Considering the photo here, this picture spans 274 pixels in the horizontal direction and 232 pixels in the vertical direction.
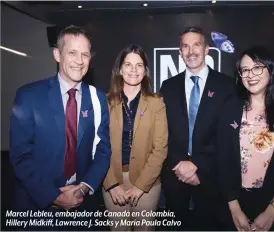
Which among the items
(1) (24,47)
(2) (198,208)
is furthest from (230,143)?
(1) (24,47)

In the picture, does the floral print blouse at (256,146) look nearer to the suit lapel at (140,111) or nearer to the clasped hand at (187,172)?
the clasped hand at (187,172)

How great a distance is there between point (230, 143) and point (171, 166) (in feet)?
1.27

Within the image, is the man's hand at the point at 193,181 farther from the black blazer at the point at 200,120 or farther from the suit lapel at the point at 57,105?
the suit lapel at the point at 57,105

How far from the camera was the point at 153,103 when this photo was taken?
1807 millimetres

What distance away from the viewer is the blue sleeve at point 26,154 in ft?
5.54

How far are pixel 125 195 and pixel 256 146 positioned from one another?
846mm

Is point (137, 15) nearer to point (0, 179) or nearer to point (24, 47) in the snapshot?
point (24, 47)

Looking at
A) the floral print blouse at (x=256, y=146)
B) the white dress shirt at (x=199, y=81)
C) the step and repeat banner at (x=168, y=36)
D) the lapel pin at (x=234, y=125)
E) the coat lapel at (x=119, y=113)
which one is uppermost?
the step and repeat banner at (x=168, y=36)

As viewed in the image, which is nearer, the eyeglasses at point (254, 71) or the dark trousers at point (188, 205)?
the eyeglasses at point (254, 71)

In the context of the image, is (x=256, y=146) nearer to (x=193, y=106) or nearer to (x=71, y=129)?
(x=193, y=106)

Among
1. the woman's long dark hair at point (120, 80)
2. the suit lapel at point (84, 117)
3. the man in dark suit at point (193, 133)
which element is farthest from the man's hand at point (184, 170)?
the suit lapel at point (84, 117)

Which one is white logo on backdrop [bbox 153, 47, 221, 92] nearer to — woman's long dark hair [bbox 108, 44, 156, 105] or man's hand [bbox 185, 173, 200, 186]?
woman's long dark hair [bbox 108, 44, 156, 105]

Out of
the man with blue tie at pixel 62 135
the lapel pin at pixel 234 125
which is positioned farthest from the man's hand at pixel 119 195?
the lapel pin at pixel 234 125

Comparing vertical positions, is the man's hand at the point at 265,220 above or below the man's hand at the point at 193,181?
below
